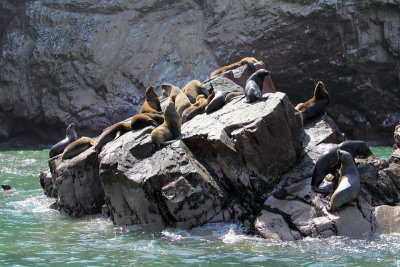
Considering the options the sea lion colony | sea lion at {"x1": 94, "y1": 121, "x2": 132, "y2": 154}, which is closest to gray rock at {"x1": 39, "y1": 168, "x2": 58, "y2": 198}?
the sea lion colony

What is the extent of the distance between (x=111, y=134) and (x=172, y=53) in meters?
18.4

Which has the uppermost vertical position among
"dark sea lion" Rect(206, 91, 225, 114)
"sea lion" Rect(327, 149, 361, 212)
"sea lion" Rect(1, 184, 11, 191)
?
"dark sea lion" Rect(206, 91, 225, 114)

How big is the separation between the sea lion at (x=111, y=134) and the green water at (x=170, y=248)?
159 centimetres

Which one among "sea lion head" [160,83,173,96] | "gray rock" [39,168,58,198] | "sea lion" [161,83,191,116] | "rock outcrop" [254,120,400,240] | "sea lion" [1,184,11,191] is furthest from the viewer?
"sea lion" [1,184,11,191]

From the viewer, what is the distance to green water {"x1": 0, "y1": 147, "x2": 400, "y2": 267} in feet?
20.2

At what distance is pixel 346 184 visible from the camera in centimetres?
755

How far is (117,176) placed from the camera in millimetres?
8344

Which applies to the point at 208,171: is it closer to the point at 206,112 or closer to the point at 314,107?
the point at 206,112

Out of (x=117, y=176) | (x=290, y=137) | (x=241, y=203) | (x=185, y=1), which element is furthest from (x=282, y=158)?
(x=185, y=1)

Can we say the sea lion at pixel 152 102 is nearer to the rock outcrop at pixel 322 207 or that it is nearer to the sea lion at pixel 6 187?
the rock outcrop at pixel 322 207

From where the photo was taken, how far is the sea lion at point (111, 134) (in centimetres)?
999

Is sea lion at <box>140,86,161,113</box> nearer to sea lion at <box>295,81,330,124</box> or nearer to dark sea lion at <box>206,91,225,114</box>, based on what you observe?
dark sea lion at <box>206,91,225,114</box>

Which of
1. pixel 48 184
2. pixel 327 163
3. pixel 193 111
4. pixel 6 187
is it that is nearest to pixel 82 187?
pixel 193 111

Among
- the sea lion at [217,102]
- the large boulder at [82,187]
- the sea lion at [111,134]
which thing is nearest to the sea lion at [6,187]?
the large boulder at [82,187]
